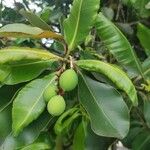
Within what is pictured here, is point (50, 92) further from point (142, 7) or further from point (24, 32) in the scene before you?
point (142, 7)

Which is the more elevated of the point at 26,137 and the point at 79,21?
the point at 79,21

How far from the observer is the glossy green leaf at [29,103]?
42.7 inches

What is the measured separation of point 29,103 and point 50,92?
0.20 ft

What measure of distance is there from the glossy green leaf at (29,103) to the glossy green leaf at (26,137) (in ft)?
0.34

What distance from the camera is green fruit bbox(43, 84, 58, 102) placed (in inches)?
43.1

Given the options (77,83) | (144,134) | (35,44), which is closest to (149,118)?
(144,134)

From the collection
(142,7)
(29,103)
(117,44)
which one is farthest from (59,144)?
(142,7)

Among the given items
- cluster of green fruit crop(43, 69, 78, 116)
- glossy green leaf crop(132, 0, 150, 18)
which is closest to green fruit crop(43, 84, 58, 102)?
cluster of green fruit crop(43, 69, 78, 116)

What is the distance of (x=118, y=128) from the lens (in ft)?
3.59

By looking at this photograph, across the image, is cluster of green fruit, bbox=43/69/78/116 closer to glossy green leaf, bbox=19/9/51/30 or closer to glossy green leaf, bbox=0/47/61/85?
glossy green leaf, bbox=0/47/61/85

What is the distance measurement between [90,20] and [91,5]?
0.04m

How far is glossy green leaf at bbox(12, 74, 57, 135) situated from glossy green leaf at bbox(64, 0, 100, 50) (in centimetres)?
11

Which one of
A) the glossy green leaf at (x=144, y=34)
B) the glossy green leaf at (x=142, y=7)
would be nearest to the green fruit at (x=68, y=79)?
the glossy green leaf at (x=144, y=34)

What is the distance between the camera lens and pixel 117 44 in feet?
4.04
